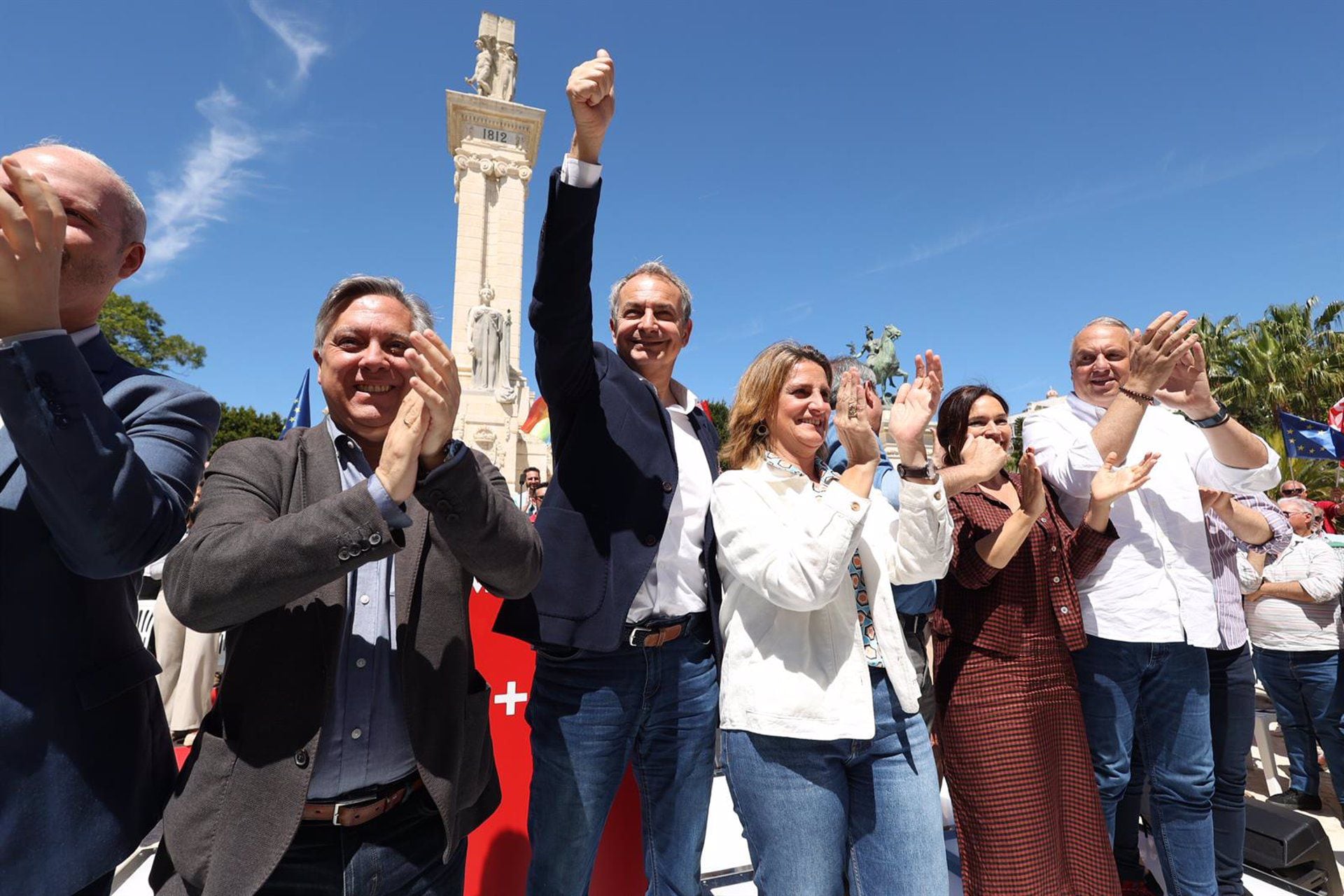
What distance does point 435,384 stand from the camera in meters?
1.25

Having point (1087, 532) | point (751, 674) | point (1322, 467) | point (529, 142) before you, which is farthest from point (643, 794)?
point (529, 142)

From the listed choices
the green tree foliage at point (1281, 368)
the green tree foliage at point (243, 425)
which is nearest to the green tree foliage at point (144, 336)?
the green tree foliage at point (243, 425)

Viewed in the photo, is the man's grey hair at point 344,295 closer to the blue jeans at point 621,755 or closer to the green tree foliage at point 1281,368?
the blue jeans at point 621,755

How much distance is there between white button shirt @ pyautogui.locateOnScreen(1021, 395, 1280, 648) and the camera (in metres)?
2.42

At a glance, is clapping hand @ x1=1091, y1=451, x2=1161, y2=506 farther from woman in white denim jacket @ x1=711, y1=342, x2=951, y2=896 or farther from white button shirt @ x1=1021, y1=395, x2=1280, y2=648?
woman in white denim jacket @ x1=711, y1=342, x2=951, y2=896

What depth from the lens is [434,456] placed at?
133cm

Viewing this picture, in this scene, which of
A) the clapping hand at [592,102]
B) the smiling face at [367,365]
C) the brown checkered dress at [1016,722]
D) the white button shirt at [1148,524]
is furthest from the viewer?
the white button shirt at [1148,524]

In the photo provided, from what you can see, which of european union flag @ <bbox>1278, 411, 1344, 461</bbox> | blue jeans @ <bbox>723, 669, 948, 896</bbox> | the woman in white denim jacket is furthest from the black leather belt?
european union flag @ <bbox>1278, 411, 1344, 461</bbox>

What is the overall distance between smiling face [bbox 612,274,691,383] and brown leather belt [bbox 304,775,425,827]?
1316 mm

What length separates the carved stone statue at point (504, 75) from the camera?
77.8 ft

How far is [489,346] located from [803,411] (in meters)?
18.4

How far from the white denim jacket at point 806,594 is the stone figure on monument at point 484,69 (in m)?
25.9

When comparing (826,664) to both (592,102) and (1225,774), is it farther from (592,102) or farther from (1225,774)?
(1225,774)

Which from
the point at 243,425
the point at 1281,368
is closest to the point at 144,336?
the point at 243,425
